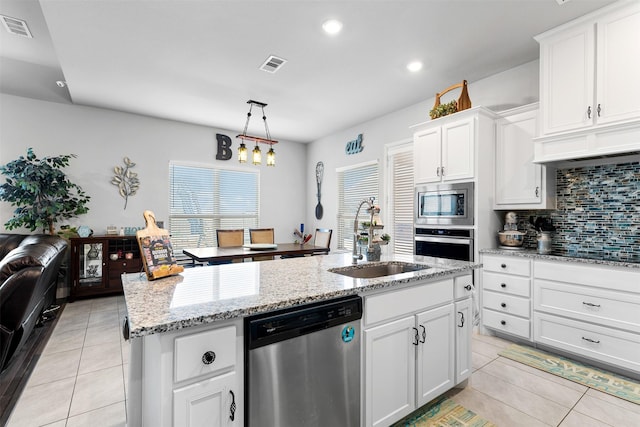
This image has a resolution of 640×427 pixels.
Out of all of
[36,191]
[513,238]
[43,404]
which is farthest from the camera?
[36,191]

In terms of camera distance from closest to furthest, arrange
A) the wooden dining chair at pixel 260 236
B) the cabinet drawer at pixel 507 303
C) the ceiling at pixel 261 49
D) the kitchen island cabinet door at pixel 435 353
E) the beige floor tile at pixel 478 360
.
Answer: the kitchen island cabinet door at pixel 435 353
the ceiling at pixel 261 49
the beige floor tile at pixel 478 360
the cabinet drawer at pixel 507 303
the wooden dining chair at pixel 260 236

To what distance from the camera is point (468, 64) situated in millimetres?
3146

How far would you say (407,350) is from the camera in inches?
65.8

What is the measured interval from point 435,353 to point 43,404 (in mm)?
2497

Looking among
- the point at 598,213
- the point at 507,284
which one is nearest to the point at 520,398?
the point at 507,284

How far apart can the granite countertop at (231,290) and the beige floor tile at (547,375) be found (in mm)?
1117

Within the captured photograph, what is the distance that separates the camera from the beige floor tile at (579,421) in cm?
178

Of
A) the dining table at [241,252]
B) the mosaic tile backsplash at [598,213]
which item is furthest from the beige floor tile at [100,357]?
the mosaic tile backsplash at [598,213]

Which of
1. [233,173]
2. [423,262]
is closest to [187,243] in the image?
[233,173]

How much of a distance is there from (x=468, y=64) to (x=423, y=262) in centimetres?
227

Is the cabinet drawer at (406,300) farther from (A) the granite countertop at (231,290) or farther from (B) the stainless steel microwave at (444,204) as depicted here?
(B) the stainless steel microwave at (444,204)

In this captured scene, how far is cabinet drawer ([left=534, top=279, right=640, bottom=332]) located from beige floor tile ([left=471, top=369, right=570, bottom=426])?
0.82 meters

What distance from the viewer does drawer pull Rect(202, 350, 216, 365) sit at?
1.05 metres

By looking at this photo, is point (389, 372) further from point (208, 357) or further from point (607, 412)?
point (607, 412)
